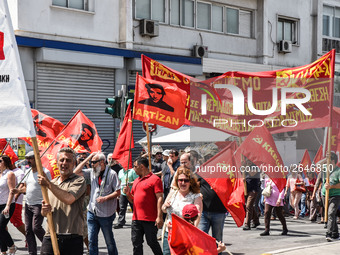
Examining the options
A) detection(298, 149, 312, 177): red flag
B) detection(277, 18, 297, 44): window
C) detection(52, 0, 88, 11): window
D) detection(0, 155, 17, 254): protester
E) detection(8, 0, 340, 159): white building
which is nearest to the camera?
detection(298, 149, 312, 177): red flag

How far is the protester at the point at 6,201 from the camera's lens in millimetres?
10219

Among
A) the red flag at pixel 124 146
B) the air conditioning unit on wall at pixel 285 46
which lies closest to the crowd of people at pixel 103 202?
the red flag at pixel 124 146

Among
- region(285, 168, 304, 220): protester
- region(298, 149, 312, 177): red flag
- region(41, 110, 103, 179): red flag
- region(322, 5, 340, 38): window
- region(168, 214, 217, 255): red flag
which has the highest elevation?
region(322, 5, 340, 38): window

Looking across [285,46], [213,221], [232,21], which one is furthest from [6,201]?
[285,46]

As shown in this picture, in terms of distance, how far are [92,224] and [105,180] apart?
2.25 ft

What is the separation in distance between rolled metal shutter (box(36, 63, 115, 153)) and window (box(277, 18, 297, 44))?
9537 millimetres

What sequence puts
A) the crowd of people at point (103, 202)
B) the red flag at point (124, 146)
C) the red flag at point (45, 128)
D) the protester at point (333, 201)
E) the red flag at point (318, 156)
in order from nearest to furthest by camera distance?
the crowd of people at point (103, 202)
the red flag at point (318, 156)
the red flag at point (124, 146)
the protester at point (333, 201)
the red flag at point (45, 128)

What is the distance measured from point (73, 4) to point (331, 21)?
14906 millimetres

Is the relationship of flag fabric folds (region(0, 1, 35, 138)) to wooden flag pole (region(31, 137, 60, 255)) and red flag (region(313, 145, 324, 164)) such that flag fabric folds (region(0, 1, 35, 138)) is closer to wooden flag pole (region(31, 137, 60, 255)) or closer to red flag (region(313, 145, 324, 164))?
wooden flag pole (region(31, 137, 60, 255))

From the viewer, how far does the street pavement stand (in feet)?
35.7

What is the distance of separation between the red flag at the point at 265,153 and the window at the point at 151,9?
15.2m

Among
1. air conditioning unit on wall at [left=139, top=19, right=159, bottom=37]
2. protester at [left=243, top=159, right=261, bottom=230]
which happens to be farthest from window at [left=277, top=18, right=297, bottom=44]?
protester at [left=243, top=159, right=261, bottom=230]

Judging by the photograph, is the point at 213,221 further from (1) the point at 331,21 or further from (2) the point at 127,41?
(1) the point at 331,21

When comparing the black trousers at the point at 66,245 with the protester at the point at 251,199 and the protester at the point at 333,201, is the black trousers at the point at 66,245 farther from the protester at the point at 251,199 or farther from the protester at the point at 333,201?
the protester at the point at 251,199
